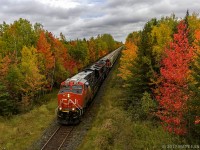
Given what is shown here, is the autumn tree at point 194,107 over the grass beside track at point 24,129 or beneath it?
over

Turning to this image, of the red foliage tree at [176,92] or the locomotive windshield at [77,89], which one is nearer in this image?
the red foliage tree at [176,92]

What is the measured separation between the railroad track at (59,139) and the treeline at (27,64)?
10.4m

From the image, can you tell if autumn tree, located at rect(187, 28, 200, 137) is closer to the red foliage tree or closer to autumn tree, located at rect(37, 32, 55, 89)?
the red foliage tree

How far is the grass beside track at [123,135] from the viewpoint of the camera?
16906 millimetres

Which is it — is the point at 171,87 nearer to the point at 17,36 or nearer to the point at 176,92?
the point at 176,92

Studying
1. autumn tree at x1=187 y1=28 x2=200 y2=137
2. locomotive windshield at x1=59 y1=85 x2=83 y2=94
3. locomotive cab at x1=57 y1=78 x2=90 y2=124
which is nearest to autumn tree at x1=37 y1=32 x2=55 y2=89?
locomotive windshield at x1=59 y1=85 x2=83 y2=94

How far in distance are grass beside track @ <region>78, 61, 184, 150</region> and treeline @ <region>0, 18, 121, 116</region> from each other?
45.0 feet

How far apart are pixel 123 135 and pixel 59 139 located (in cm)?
574

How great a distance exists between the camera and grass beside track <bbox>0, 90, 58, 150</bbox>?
68.6ft

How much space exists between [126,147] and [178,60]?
918 cm

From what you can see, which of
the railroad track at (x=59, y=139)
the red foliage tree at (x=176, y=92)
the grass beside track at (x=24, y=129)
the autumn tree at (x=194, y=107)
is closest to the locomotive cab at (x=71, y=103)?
the railroad track at (x=59, y=139)

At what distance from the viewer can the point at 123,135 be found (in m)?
19.7

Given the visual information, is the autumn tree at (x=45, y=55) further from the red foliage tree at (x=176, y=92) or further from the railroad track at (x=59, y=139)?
the red foliage tree at (x=176, y=92)

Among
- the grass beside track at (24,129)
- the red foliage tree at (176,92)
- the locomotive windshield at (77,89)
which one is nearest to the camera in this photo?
the red foliage tree at (176,92)
